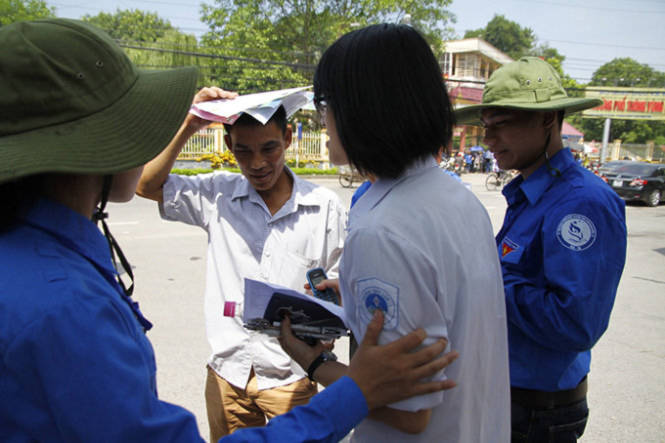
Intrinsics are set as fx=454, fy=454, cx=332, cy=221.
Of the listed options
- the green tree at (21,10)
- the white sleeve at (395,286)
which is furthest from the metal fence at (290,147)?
the white sleeve at (395,286)

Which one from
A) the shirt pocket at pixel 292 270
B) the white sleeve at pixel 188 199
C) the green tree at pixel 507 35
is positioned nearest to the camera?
the shirt pocket at pixel 292 270

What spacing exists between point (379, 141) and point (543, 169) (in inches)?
37.6

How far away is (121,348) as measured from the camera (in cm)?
77

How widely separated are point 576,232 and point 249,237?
1.31 metres

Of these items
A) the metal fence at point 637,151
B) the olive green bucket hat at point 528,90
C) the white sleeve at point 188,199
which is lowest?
the metal fence at point 637,151

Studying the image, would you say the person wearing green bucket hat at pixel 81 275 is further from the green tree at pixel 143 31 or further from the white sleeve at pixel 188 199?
the green tree at pixel 143 31

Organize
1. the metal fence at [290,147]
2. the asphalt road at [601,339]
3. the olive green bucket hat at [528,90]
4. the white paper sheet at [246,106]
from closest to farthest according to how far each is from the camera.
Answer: the olive green bucket hat at [528,90], the white paper sheet at [246,106], the asphalt road at [601,339], the metal fence at [290,147]

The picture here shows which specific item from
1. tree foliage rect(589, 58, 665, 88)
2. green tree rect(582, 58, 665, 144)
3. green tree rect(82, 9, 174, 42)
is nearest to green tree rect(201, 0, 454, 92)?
green tree rect(582, 58, 665, 144)

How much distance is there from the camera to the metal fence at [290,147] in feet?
74.2

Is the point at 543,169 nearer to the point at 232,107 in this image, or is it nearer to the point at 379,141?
the point at 379,141

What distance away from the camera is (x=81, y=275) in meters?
0.79

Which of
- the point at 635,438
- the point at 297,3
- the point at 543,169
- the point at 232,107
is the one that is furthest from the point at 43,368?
the point at 297,3

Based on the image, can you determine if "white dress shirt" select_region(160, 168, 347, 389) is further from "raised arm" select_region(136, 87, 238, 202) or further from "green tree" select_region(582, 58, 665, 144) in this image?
"green tree" select_region(582, 58, 665, 144)

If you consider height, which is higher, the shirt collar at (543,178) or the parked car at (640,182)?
the shirt collar at (543,178)
